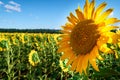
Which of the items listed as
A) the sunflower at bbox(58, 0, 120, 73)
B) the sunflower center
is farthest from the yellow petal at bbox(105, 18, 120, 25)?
the sunflower center

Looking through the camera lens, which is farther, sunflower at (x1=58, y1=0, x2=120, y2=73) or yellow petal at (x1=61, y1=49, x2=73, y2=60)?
yellow petal at (x1=61, y1=49, x2=73, y2=60)

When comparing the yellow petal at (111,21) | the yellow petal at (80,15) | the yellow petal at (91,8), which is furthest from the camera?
the yellow petal at (80,15)

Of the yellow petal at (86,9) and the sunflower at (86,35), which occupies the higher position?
the yellow petal at (86,9)

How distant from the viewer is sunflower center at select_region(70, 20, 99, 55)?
1471 millimetres

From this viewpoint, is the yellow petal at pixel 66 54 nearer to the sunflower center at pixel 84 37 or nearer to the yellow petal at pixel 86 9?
the sunflower center at pixel 84 37

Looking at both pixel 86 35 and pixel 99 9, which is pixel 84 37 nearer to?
pixel 86 35

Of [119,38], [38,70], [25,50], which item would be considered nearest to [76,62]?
[119,38]

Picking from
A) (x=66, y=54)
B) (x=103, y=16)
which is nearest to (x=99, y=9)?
(x=103, y=16)

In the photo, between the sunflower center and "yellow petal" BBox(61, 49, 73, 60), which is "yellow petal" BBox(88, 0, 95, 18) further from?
"yellow petal" BBox(61, 49, 73, 60)

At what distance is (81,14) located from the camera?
5.14 feet

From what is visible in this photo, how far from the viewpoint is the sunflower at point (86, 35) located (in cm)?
135

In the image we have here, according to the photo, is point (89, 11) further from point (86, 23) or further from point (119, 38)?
point (119, 38)

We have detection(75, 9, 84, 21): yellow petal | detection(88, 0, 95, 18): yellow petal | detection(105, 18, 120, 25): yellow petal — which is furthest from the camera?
detection(75, 9, 84, 21): yellow petal

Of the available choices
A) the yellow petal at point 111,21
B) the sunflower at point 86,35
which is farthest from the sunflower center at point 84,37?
the yellow petal at point 111,21
